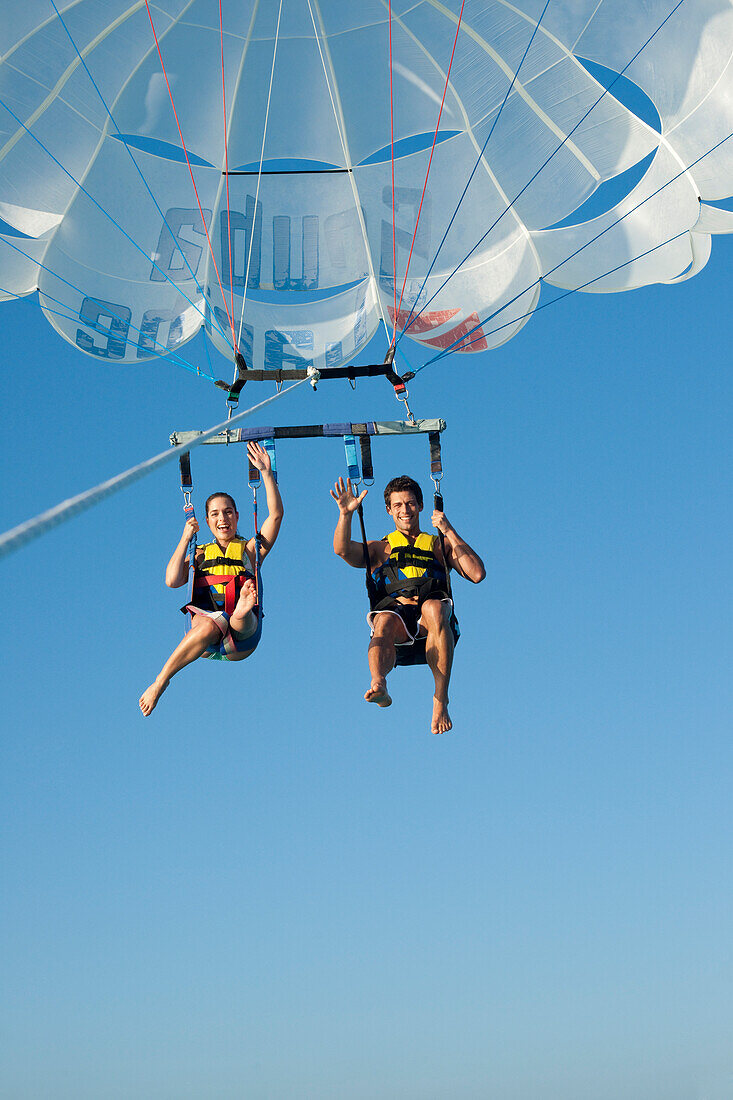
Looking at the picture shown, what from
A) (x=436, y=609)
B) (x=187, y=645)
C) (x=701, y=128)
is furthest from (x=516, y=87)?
(x=187, y=645)

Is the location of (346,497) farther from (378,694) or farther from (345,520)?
(378,694)

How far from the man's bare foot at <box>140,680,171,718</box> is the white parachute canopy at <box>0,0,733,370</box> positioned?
2.65 metres

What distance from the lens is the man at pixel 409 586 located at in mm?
7312

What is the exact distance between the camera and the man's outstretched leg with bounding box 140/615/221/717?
7.31 meters

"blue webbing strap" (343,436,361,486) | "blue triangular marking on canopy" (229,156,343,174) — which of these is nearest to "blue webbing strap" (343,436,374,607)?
"blue webbing strap" (343,436,361,486)

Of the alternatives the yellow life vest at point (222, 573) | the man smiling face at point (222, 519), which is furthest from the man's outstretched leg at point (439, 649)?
the man smiling face at point (222, 519)

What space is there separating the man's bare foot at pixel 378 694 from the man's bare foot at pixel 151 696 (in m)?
1.17

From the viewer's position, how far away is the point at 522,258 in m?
8.91

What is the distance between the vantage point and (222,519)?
25.3 feet

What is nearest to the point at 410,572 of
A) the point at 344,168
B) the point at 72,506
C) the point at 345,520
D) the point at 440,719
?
the point at 345,520

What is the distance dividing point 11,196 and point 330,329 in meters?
2.29

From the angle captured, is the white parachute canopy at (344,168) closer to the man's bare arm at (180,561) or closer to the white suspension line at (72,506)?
the man's bare arm at (180,561)

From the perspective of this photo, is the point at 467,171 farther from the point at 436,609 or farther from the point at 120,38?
the point at 436,609

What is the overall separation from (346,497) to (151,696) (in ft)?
5.26
